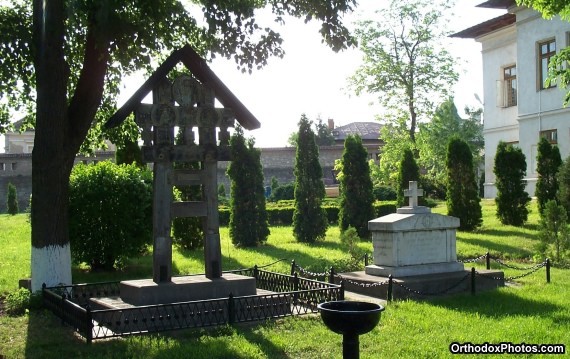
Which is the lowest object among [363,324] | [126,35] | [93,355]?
[93,355]

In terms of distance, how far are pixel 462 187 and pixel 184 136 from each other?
1312 cm

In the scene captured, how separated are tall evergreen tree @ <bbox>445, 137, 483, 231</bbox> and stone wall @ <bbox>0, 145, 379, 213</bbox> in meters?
21.2

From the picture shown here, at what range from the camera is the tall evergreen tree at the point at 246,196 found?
19.3 m

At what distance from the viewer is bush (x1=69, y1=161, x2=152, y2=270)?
45.7ft

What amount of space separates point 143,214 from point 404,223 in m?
6.11

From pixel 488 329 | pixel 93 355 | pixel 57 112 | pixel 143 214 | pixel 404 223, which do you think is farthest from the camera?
pixel 143 214

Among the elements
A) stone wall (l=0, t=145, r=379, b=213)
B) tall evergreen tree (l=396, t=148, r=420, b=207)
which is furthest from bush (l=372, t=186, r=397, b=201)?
tall evergreen tree (l=396, t=148, r=420, b=207)

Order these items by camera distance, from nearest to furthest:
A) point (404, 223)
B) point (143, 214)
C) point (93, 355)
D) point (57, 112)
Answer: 1. point (93, 355)
2. point (57, 112)
3. point (404, 223)
4. point (143, 214)

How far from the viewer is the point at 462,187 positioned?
20.6 m

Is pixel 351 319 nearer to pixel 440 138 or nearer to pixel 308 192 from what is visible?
pixel 308 192

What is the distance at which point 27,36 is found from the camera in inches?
474

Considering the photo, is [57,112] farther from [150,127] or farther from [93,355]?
[93,355]

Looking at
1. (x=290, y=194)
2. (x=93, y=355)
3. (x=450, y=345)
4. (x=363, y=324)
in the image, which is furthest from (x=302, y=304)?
(x=290, y=194)

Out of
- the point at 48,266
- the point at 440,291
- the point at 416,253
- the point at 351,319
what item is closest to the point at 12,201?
the point at 48,266
